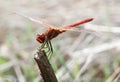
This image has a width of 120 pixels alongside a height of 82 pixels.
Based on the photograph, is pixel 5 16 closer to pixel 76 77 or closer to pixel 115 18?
pixel 115 18

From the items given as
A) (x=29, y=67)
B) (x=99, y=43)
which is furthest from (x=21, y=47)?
(x=99, y=43)

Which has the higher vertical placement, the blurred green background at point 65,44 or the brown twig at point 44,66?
the blurred green background at point 65,44

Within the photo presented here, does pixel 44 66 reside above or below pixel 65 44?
below

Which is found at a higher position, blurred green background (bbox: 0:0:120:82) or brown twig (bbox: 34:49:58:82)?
blurred green background (bbox: 0:0:120:82)

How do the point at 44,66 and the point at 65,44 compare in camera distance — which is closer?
the point at 44,66
